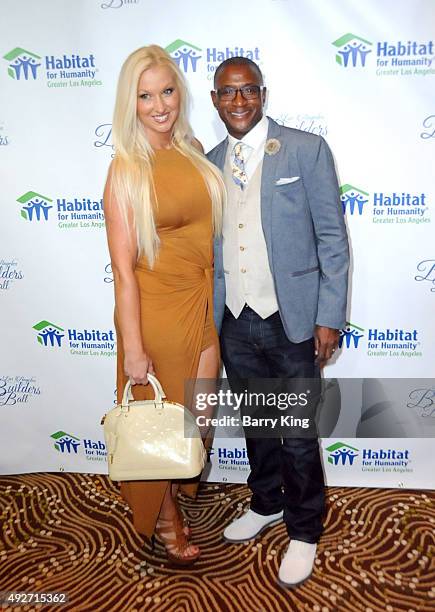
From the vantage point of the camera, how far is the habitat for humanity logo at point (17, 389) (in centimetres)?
315

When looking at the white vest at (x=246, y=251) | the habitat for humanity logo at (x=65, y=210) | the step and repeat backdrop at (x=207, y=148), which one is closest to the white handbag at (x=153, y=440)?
the white vest at (x=246, y=251)

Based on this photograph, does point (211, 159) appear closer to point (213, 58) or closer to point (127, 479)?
point (213, 58)

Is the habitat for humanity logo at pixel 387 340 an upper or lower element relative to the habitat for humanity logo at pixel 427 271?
lower

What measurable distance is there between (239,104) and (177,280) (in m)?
0.75

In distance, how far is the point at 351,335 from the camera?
2.86m

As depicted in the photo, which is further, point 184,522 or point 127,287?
point 184,522

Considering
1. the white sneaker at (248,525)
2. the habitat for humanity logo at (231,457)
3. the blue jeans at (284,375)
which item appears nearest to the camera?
the blue jeans at (284,375)

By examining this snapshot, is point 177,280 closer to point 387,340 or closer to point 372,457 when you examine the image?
point 387,340

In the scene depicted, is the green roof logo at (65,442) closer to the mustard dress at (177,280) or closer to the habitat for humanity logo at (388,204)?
the mustard dress at (177,280)

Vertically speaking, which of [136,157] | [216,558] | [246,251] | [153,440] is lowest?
[216,558]

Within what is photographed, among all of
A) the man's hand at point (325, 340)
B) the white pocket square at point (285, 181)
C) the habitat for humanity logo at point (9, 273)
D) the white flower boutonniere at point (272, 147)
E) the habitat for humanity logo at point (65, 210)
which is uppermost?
the white flower boutonniere at point (272, 147)

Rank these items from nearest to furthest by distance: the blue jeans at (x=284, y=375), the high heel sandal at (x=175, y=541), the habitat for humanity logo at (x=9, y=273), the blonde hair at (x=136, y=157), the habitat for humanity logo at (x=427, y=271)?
the blonde hair at (x=136, y=157)
the blue jeans at (x=284, y=375)
the high heel sandal at (x=175, y=541)
the habitat for humanity logo at (x=427, y=271)
the habitat for humanity logo at (x=9, y=273)

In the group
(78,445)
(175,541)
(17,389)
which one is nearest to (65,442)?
(78,445)

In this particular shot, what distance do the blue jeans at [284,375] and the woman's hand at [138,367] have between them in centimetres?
42
